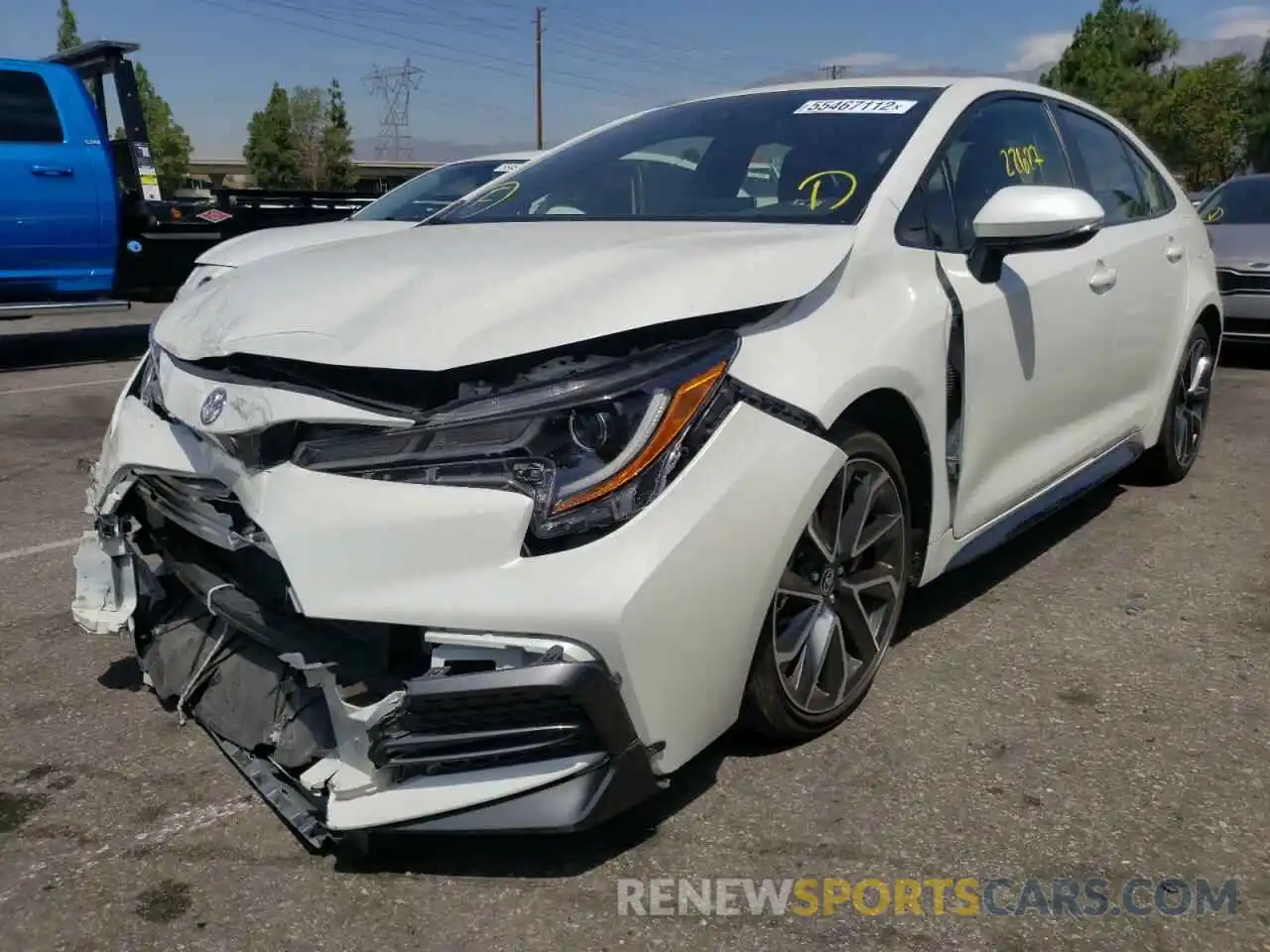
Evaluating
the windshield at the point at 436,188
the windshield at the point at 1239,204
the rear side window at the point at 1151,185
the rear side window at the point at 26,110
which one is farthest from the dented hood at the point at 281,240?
the windshield at the point at 1239,204

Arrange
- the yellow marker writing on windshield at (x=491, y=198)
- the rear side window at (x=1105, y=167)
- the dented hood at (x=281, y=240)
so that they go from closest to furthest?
the yellow marker writing on windshield at (x=491, y=198)
the rear side window at (x=1105, y=167)
the dented hood at (x=281, y=240)

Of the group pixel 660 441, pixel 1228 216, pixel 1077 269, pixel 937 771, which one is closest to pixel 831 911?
pixel 937 771

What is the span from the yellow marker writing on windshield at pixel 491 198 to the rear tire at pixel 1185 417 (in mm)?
2744

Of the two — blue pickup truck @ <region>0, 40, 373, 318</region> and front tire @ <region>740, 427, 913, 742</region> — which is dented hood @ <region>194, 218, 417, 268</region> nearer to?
front tire @ <region>740, 427, 913, 742</region>

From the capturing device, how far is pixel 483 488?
81.4 inches

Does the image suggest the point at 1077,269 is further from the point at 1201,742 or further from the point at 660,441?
the point at 660,441

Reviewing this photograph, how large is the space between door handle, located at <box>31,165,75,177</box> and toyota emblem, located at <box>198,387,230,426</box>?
7.28 m

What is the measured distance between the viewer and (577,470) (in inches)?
83.1

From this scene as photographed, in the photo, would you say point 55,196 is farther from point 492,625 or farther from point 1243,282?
point 1243,282

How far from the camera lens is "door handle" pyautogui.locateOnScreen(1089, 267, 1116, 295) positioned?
368cm

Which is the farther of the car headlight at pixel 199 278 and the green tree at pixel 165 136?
the green tree at pixel 165 136

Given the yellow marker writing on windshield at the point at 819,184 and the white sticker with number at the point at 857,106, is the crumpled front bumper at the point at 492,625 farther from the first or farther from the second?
the white sticker with number at the point at 857,106

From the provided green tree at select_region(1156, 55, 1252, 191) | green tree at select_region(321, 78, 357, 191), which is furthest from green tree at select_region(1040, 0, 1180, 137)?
green tree at select_region(321, 78, 357, 191)

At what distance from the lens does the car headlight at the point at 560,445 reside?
2.09 meters
